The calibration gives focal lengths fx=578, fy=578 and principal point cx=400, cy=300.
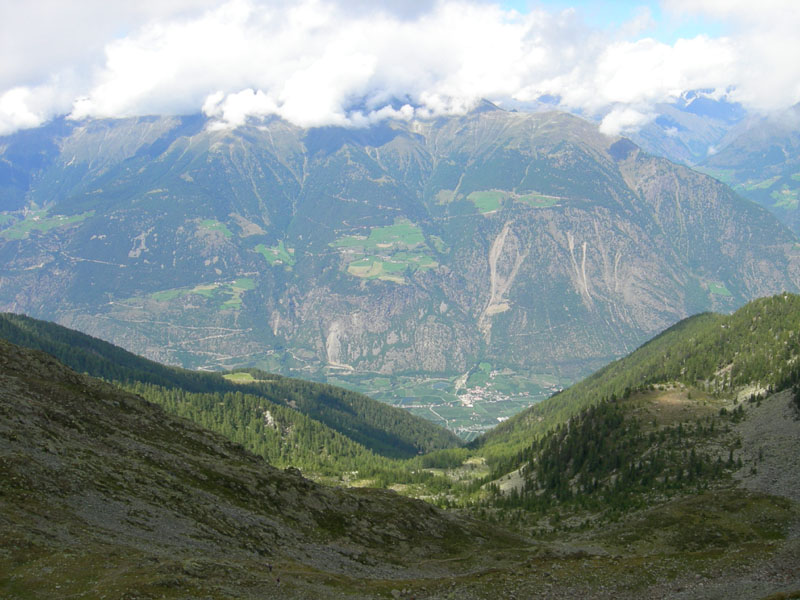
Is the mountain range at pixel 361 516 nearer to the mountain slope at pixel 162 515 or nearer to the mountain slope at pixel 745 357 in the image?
the mountain slope at pixel 162 515

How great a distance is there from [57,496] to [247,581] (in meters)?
19.1

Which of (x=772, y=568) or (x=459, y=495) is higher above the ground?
(x=772, y=568)

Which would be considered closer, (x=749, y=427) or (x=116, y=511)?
(x=116, y=511)

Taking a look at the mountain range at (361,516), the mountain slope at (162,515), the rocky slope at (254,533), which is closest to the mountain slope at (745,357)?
the mountain range at (361,516)

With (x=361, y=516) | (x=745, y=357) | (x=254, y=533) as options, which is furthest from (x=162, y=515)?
(x=745, y=357)

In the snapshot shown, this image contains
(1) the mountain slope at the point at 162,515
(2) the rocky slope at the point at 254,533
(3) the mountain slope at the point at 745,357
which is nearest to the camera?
(1) the mountain slope at the point at 162,515

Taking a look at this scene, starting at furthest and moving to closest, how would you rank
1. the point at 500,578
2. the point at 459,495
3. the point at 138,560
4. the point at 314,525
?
1. the point at 459,495
2. the point at 314,525
3. the point at 500,578
4. the point at 138,560

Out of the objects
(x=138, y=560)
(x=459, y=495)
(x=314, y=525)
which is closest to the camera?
(x=138, y=560)

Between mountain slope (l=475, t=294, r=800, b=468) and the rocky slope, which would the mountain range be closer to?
the rocky slope

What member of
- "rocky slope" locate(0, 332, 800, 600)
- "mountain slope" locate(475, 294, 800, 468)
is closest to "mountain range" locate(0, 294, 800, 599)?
"rocky slope" locate(0, 332, 800, 600)

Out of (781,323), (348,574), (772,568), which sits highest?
(781,323)

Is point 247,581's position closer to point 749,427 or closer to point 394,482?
point 749,427

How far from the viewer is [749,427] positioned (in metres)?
110

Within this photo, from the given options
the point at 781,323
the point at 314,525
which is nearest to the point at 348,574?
the point at 314,525
